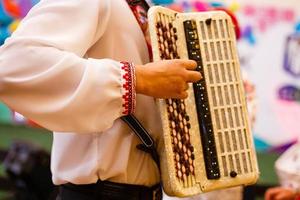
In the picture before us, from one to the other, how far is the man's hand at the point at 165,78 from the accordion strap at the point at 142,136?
11cm

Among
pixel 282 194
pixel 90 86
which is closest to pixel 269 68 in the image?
pixel 282 194

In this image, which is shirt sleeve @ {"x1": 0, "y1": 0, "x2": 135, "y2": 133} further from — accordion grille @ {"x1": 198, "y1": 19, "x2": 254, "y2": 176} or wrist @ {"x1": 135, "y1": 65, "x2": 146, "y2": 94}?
accordion grille @ {"x1": 198, "y1": 19, "x2": 254, "y2": 176}

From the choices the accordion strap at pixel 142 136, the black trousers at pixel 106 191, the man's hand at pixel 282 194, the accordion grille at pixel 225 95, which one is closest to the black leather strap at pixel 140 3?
the accordion grille at pixel 225 95

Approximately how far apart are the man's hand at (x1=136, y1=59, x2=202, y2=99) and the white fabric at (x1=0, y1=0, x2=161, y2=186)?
56mm

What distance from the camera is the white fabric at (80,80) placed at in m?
1.05

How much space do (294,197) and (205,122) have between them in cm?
98

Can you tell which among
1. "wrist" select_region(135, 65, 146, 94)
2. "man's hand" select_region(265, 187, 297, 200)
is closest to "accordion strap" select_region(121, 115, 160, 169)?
"wrist" select_region(135, 65, 146, 94)

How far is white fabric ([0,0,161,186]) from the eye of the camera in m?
1.05

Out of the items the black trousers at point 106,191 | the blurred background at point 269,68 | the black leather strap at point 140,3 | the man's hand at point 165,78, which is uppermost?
the black leather strap at point 140,3

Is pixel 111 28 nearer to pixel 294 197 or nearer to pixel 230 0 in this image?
pixel 294 197

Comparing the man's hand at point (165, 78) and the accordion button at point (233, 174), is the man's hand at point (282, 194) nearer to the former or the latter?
the accordion button at point (233, 174)

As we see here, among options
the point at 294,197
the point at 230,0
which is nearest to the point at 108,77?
the point at 294,197

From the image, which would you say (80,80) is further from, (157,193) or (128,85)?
(157,193)

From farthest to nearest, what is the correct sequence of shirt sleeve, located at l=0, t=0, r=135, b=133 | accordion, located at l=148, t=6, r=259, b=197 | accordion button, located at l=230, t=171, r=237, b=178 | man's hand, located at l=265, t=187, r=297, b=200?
man's hand, located at l=265, t=187, r=297, b=200
accordion button, located at l=230, t=171, r=237, b=178
accordion, located at l=148, t=6, r=259, b=197
shirt sleeve, located at l=0, t=0, r=135, b=133
